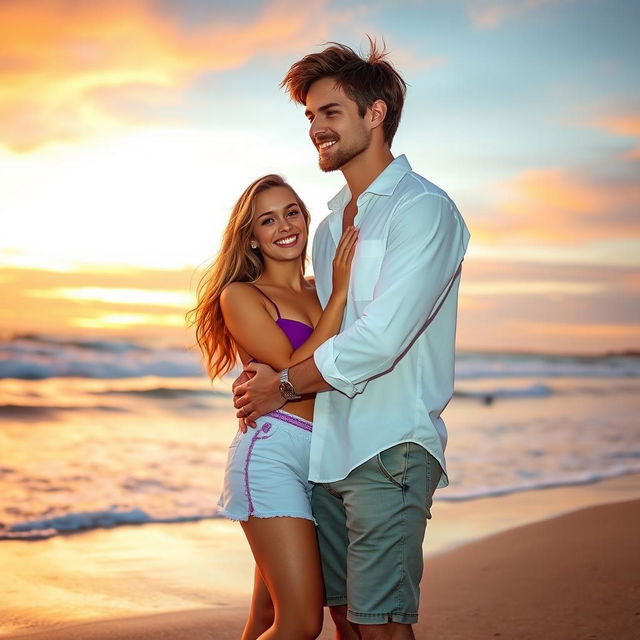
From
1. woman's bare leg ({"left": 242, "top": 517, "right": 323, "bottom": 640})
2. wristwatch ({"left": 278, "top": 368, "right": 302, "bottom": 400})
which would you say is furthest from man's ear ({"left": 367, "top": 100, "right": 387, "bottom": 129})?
woman's bare leg ({"left": 242, "top": 517, "right": 323, "bottom": 640})

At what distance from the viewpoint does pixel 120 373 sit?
18.6 m

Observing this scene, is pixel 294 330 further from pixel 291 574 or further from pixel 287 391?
pixel 291 574

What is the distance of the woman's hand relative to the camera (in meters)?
2.82

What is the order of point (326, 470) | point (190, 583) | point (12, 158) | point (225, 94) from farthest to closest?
point (12, 158) < point (225, 94) < point (190, 583) < point (326, 470)

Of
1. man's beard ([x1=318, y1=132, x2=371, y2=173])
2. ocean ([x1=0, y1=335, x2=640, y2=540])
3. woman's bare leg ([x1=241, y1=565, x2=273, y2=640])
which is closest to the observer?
man's beard ([x1=318, y1=132, x2=371, y2=173])

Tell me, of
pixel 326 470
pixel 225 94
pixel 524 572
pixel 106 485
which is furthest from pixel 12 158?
pixel 326 470

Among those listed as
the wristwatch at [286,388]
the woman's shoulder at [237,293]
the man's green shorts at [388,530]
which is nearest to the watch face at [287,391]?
the wristwatch at [286,388]

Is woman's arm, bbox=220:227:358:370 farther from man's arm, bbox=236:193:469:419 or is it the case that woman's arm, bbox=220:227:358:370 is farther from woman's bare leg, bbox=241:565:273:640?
woman's bare leg, bbox=241:565:273:640

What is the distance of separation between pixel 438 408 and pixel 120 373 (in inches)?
651

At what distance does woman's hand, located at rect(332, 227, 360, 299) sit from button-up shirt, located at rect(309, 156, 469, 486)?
29 mm

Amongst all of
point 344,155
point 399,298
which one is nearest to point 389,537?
point 399,298

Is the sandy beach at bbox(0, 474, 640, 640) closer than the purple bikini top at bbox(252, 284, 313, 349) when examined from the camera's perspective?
No

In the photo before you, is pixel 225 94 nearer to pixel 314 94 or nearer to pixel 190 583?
pixel 190 583

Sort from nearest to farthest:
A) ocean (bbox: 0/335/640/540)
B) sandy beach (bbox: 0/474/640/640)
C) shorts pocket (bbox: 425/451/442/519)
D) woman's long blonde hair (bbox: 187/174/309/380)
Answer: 1. shorts pocket (bbox: 425/451/442/519)
2. woman's long blonde hair (bbox: 187/174/309/380)
3. sandy beach (bbox: 0/474/640/640)
4. ocean (bbox: 0/335/640/540)
